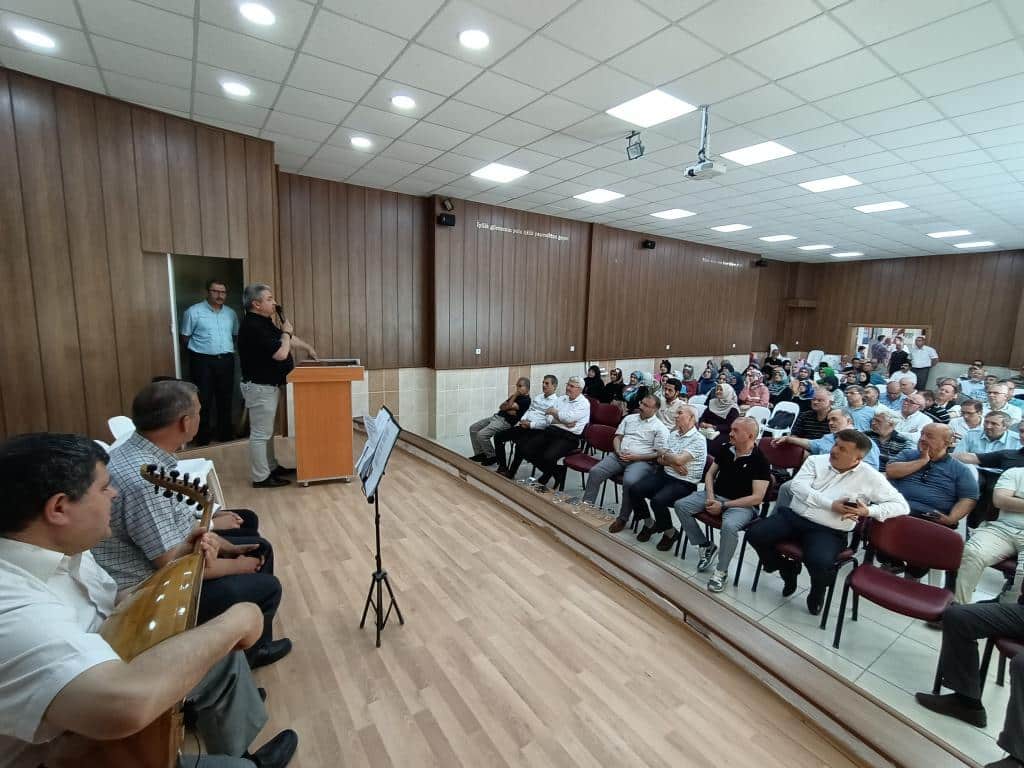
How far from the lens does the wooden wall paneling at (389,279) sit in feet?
22.6

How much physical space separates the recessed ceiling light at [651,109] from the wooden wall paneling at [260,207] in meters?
3.62

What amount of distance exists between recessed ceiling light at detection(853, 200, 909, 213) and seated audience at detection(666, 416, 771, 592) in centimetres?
538

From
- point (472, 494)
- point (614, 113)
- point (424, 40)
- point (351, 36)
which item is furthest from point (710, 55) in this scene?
point (472, 494)

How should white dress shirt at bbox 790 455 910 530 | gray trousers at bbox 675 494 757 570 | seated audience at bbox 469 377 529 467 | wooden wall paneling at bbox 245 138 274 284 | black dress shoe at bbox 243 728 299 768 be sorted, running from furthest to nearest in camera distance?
seated audience at bbox 469 377 529 467
wooden wall paneling at bbox 245 138 274 284
gray trousers at bbox 675 494 757 570
white dress shirt at bbox 790 455 910 530
black dress shoe at bbox 243 728 299 768

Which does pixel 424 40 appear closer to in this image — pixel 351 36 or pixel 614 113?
pixel 351 36

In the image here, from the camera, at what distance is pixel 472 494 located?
165 inches

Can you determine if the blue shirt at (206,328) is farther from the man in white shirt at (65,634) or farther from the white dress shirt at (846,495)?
the white dress shirt at (846,495)

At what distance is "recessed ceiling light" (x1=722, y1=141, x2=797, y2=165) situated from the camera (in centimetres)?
474

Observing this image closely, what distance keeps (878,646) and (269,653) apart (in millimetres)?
3429

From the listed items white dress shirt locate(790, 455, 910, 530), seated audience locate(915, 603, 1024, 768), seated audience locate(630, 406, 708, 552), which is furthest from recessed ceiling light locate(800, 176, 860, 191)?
seated audience locate(915, 603, 1024, 768)

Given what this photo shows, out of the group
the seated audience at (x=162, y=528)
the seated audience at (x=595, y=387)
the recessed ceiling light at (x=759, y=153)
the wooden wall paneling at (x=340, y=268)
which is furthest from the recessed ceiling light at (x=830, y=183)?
the seated audience at (x=162, y=528)

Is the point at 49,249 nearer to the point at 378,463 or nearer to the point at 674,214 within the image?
the point at 378,463

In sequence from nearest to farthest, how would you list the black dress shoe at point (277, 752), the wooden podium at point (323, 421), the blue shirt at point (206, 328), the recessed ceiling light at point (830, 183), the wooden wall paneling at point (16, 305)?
the black dress shoe at point (277, 752), the wooden wall paneling at point (16, 305), the wooden podium at point (323, 421), the blue shirt at point (206, 328), the recessed ceiling light at point (830, 183)

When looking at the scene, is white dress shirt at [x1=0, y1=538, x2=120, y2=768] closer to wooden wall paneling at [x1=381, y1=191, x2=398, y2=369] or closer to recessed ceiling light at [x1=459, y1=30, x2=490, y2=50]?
recessed ceiling light at [x1=459, y1=30, x2=490, y2=50]
